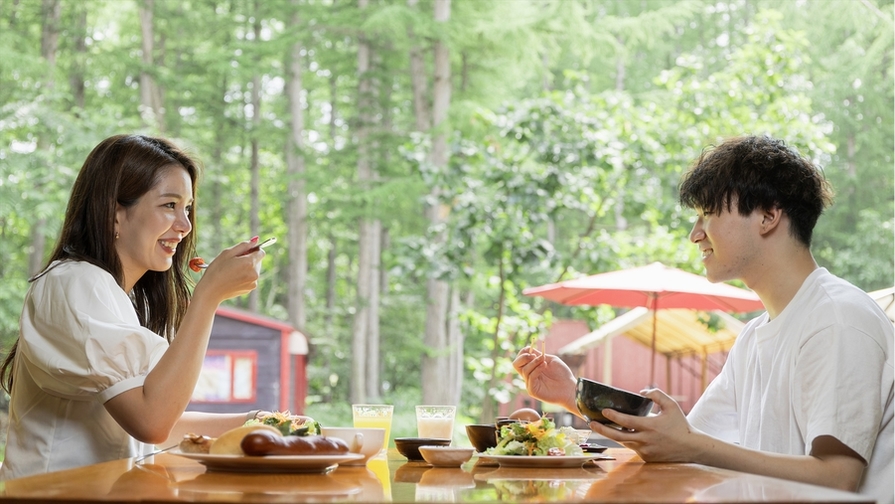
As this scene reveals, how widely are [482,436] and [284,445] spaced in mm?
623

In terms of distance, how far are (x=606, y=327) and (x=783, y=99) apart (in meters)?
3.14

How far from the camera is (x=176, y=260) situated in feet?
8.29

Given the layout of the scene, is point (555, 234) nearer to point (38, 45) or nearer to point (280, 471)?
point (38, 45)

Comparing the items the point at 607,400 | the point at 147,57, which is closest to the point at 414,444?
the point at 607,400

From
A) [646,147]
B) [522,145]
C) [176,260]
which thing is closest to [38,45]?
[522,145]

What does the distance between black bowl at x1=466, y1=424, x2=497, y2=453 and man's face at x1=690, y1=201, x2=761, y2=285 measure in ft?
2.18

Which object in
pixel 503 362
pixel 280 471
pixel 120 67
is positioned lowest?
pixel 503 362

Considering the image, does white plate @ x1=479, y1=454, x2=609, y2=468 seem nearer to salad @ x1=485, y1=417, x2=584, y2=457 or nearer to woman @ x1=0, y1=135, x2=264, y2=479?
salad @ x1=485, y1=417, x2=584, y2=457

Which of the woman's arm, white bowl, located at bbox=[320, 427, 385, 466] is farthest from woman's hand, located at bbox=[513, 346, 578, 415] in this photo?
the woman's arm

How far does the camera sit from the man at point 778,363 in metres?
1.70

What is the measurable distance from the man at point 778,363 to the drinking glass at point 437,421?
225 mm

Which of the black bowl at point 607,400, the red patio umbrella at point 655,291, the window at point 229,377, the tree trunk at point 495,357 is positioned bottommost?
the window at point 229,377

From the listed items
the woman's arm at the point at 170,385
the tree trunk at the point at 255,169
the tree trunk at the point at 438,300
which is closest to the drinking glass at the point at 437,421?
the woman's arm at the point at 170,385

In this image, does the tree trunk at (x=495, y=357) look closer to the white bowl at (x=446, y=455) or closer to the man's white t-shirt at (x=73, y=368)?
the man's white t-shirt at (x=73, y=368)
